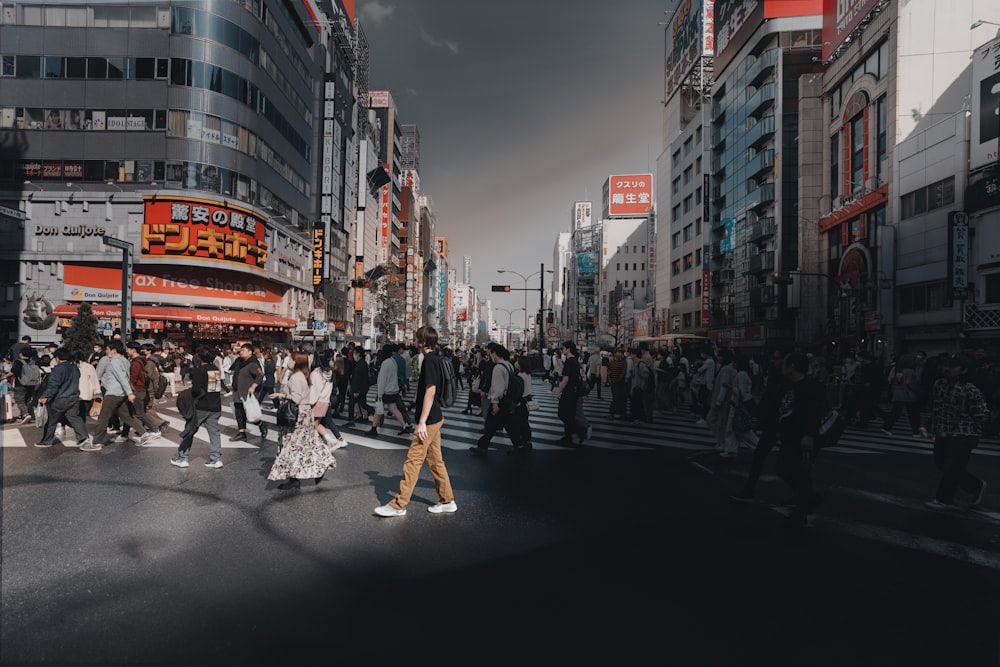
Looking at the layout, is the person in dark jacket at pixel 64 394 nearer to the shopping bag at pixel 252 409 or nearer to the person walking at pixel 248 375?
the person walking at pixel 248 375

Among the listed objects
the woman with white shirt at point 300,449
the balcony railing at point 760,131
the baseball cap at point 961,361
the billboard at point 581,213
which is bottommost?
the woman with white shirt at point 300,449

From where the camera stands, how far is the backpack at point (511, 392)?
977 cm

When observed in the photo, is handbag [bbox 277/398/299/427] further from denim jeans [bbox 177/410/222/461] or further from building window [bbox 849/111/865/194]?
building window [bbox 849/111/865/194]

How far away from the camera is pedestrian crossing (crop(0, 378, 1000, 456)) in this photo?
10.9 m

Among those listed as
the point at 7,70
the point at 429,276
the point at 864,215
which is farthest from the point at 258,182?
the point at 429,276

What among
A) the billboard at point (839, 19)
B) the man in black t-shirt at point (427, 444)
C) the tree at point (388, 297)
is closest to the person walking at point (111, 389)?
the man in black t-shirt at point (427, 444)

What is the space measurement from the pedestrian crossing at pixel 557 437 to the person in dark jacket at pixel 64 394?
1.02 metres

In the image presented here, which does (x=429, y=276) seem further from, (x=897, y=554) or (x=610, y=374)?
(x=897, y=554)

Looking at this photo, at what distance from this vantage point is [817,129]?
3862 cm

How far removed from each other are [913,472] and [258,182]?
3671cm

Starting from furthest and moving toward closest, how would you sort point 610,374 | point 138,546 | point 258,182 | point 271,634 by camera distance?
1. point 258,182
2. point 610,374
3. point 138,546
4. point 271,634

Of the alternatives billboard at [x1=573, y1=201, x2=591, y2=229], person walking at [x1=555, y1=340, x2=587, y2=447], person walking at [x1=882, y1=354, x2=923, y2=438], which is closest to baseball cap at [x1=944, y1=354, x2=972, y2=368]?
person walking at [x1=555, y1=340, x2=587, y2=447]

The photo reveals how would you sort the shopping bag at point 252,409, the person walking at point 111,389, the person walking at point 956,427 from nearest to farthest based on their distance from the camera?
the person walking at point 956,427, the shopping bag at point 252,409, the person walking at point 111,389

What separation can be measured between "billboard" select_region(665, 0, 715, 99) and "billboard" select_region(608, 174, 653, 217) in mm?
51684
